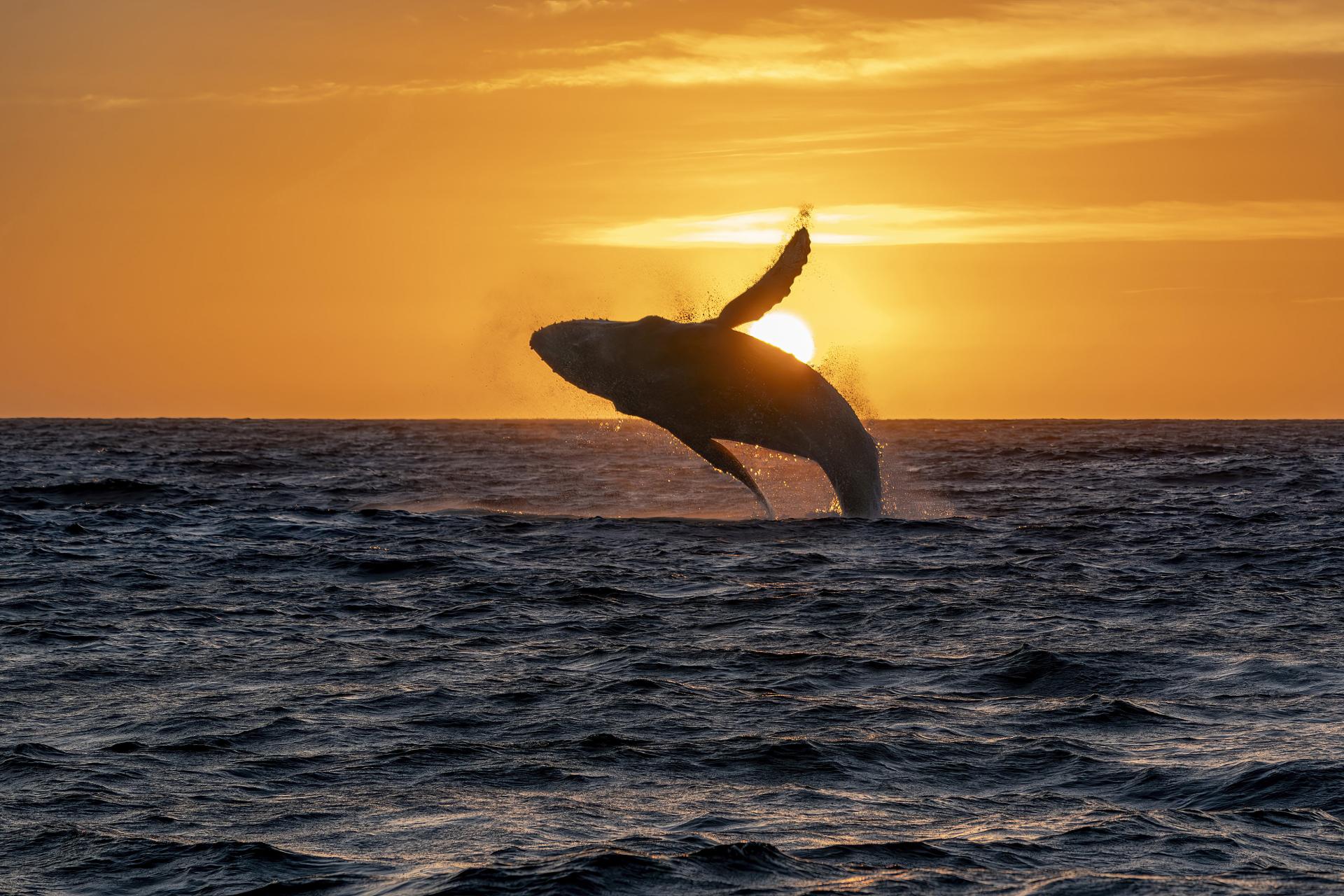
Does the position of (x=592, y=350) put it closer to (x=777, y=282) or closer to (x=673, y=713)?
(x=777, y=282)

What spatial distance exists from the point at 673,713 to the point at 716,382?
29.1 ft

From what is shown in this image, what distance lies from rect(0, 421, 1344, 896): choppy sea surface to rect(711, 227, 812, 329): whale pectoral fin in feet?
11.7

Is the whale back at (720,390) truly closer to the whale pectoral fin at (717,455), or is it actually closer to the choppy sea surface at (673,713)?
the whale pectoral fin at (717,455)

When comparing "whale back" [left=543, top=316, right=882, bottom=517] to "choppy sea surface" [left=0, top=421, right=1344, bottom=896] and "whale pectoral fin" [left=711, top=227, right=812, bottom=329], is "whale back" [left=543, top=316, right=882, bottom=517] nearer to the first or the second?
"whale pectoral fin" [left=711, top=227, right=812, bottom=329]

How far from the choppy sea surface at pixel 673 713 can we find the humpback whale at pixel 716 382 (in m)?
1.80

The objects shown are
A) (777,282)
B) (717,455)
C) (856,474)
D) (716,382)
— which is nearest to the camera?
(777,282)

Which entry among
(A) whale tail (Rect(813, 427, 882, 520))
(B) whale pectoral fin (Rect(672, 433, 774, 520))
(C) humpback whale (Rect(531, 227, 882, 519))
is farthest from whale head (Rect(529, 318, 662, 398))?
(A) whale tail (Rect(813, 427, 882, 520))

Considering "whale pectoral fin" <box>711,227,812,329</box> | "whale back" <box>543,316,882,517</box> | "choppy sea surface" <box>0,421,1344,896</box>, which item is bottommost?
"choppy sea surface" <box>0,421,1344,896</box>

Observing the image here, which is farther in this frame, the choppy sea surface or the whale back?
the whale back

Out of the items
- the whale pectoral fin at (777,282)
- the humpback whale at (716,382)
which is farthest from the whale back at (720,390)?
the whale pectoral fin at (777,282)

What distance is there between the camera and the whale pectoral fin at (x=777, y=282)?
18.0 m

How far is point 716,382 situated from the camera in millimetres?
19172

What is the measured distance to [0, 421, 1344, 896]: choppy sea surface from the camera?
7434 millimetres

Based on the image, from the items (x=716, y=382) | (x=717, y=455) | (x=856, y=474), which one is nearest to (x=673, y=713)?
(x=716, y=382)
